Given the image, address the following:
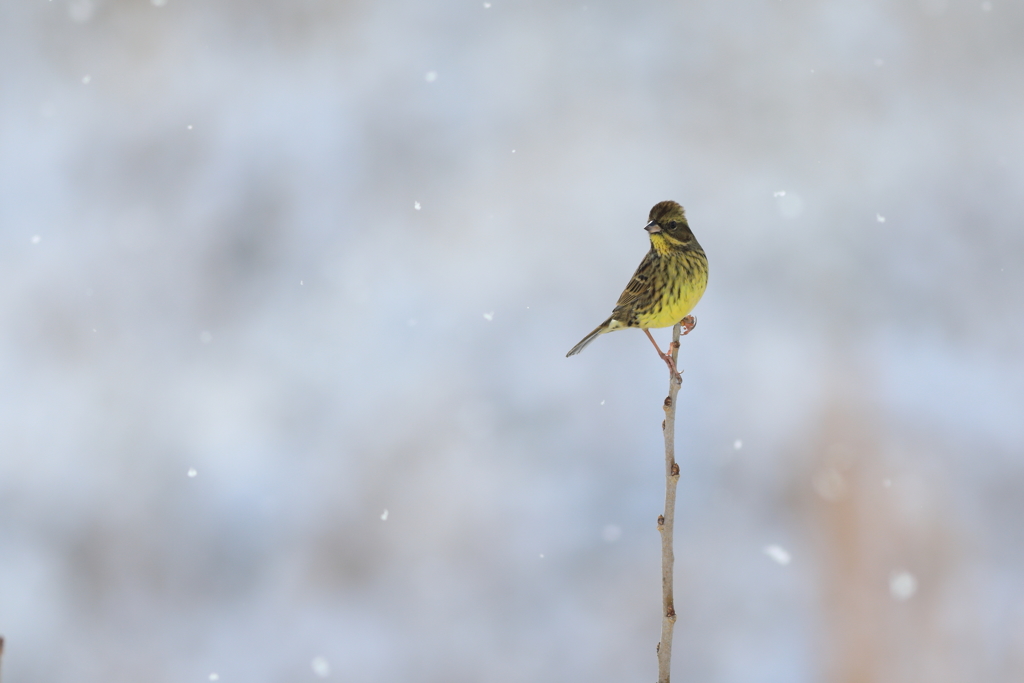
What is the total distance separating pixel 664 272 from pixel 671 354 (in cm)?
49

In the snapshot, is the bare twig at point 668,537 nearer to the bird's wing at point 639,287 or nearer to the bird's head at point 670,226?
the bird's wing at point 639,287

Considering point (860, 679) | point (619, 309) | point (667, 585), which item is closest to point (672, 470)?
point (667, 585)

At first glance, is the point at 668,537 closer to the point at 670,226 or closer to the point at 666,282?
the point at 666,282

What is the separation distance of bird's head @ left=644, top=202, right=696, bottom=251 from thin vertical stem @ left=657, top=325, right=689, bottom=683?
0.68 metres

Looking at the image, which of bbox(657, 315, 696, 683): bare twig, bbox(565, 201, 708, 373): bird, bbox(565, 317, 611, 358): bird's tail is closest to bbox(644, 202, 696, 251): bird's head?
bbox(565, 201, 708, 373): bird

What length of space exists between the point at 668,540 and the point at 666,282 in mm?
916

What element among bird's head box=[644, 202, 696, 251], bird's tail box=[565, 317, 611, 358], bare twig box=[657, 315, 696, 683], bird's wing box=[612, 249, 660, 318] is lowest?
bare twig box=[657, 315, 696, 683]

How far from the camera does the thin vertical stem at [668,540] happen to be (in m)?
1.66

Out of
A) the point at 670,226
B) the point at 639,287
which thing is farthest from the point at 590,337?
the point at 670,226

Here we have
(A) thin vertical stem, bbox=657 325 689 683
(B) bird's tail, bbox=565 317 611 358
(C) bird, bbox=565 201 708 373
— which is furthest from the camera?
(C) bird, bbox=565 201 708 373

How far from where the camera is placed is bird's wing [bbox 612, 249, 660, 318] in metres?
2.47

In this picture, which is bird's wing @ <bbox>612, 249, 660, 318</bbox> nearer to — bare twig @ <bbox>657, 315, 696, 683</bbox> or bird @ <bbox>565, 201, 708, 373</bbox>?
bird @ <bbox>565, 201, 708, 373</bbox>

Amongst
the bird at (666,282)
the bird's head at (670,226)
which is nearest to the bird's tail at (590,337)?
the bird at (666,282)

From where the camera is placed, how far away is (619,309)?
100 inches
